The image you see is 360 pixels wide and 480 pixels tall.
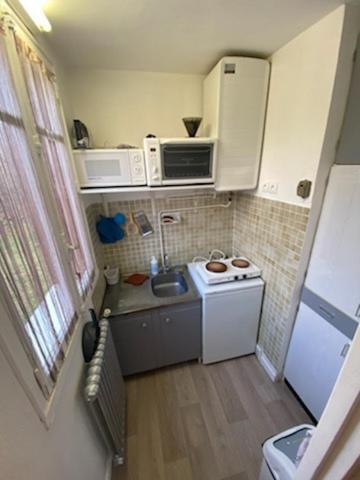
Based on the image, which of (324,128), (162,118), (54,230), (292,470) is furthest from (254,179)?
(292,470)

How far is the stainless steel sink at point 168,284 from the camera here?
2002 mm

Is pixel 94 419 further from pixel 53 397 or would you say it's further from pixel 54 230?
pixel 54 230

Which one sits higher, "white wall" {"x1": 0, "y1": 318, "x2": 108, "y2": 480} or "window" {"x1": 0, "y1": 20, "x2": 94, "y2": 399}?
"window" {"x1": 0, "y1": 20, "x2": 94, "y2": 399}

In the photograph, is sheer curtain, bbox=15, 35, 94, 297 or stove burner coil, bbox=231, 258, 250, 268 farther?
stove burner coil, bbox=231, 258, 250, 268

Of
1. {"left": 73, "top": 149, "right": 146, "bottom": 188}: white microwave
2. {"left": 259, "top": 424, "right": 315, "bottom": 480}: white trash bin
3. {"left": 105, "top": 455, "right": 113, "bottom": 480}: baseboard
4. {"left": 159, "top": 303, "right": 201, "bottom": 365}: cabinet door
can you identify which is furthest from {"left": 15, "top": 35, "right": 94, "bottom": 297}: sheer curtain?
{"left": 259, "top": 424, "right": 315, "bottom": 480}: white trash bin

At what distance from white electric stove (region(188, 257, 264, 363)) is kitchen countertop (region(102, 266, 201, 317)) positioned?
0.42 feet

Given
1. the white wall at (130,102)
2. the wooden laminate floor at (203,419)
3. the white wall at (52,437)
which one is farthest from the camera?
the white wall at (130,102)

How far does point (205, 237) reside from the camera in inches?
83.3

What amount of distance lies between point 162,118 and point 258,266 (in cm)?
152

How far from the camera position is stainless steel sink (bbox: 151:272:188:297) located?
2.00m

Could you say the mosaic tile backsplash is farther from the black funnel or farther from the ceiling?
the ceiling

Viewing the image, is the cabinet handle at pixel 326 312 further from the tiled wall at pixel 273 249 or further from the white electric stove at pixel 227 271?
the white electric stove at pixel 227 271

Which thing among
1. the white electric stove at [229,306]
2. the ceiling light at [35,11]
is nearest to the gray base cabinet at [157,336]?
the white electric stove at [229,306]

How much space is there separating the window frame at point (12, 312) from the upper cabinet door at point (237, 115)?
3.34ft
